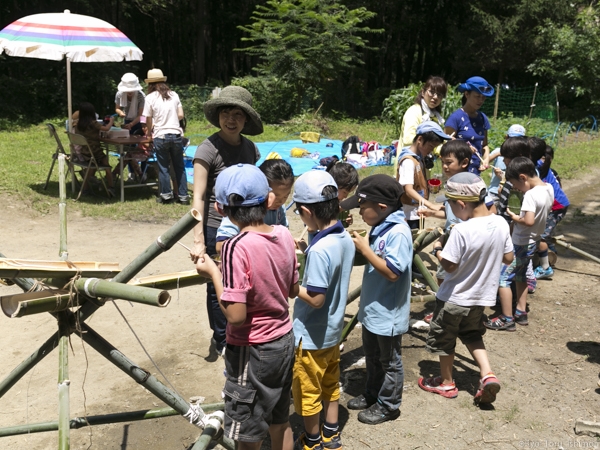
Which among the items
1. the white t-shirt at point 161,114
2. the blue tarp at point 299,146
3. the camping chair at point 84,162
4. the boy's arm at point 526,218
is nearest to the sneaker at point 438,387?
the boy's arm at point 526,218

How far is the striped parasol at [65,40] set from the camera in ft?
26.1

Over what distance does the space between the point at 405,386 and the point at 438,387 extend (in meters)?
0.23

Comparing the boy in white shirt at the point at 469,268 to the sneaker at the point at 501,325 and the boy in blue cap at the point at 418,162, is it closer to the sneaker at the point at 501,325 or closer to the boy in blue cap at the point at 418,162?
the boy in blue cap at the point at 418,162

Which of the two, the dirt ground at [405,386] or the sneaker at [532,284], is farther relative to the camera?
the sneaker at [532,284]

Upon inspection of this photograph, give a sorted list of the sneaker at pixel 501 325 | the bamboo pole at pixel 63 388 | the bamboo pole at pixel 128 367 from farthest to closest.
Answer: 1. the sneaker at pixel 501 325
2. the bamboo pole at pixel 128 367
3. the bamboo pole at pixel 63 388

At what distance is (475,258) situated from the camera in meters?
3.72

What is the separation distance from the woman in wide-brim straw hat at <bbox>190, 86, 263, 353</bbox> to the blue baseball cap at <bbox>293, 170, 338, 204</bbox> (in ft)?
3.10

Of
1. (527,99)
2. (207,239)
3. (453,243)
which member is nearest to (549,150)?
(453,243)

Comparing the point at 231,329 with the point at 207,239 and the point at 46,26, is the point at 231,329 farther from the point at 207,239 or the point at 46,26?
the point at 46,26

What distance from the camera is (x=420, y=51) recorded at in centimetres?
2567

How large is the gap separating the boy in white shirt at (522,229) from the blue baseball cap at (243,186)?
9.64 ft

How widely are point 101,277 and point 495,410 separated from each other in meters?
2.63

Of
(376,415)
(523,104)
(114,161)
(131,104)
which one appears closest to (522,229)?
(376,415)

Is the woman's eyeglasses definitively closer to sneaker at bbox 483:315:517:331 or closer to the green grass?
sneaker at bbox 483:315:517:331
